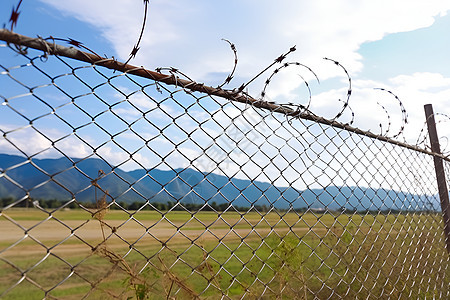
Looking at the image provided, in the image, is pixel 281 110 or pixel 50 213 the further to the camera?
pixel 281 110

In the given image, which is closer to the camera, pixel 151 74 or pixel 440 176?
pixel 151 74

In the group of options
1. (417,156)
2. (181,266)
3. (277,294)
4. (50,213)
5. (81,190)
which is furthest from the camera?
(417,156)

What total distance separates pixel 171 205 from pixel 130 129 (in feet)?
1.19

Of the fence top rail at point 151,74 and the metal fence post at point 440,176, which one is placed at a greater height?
the fence top rail at point 151,74

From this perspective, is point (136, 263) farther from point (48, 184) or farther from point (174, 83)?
point (174, 83)

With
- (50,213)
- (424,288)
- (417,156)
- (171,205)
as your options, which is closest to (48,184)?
(50,213)

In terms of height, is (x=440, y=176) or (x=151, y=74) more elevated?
(x=151, y=74)

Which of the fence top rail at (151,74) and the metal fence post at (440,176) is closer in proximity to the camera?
the fence top rail at (151,74)

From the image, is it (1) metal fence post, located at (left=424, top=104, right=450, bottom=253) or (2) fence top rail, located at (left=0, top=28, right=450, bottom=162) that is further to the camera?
(1) metal fence post, located at (left=424, top=104, right=450, bottom=253)

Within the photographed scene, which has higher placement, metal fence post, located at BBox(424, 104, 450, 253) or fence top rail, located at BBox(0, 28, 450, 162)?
fence top rail, located at BBox(0, 28, 450, 162)

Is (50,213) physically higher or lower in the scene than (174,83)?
lower

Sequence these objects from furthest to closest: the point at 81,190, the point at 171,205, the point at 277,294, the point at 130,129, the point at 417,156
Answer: the point at 417,156, the point at 277,294, the point at 171,205, the point at 130,129, the point at 81,190

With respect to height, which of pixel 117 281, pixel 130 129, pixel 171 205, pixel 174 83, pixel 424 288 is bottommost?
pixel 424 288

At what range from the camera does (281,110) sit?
212 centimetres
